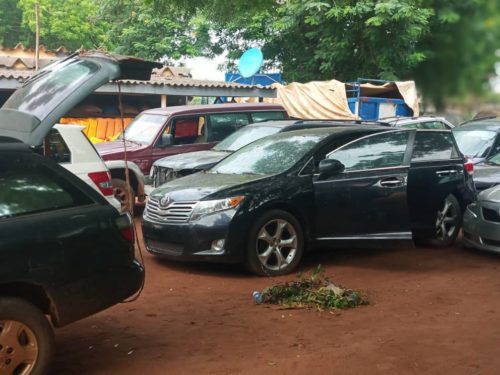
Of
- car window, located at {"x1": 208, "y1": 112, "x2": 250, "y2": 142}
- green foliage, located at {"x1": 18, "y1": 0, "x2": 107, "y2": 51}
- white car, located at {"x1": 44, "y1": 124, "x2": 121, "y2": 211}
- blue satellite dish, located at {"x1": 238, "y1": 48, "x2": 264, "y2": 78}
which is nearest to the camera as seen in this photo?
white car, located at {"x1": 44, "y1": 124, "x2": 121, "y2": 211}

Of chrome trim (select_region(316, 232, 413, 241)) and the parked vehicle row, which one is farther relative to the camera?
chrome trim (select_region(316, 232, 413, 241))

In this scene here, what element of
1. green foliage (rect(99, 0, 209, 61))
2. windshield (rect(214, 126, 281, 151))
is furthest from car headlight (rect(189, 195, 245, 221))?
green foliage (rect(99, 0, 209, 61))

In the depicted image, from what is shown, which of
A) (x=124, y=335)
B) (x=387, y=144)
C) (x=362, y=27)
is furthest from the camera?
(x=387, y=144)

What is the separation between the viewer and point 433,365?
156 inches

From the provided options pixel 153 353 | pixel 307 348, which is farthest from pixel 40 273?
pixel 307 348

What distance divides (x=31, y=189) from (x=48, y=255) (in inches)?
18.5

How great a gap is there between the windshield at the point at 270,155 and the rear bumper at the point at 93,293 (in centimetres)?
302

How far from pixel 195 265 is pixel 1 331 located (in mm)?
3598

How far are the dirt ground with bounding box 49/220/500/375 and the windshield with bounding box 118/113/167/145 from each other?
180 inches

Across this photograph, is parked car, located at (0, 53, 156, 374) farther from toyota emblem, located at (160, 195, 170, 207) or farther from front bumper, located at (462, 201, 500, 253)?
front bumper, located at (462, 201, 500, 253)

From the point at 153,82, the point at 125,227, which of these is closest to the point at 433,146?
the point at 125,227

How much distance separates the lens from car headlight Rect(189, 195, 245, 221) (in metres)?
6.27

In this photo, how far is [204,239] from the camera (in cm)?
625

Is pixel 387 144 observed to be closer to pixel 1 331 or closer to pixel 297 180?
pixel 297 180
